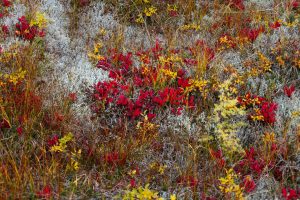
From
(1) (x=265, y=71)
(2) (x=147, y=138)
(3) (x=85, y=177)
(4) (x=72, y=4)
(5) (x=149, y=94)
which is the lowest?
(3) (x=85, y=177)

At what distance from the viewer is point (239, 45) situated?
6.06 meters

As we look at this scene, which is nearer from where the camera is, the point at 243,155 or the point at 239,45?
the point at 243,155

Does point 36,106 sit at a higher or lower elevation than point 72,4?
lower

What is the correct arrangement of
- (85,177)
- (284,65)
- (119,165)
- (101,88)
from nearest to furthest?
(85,177) → (119,165) → (101,88) → (284,65)

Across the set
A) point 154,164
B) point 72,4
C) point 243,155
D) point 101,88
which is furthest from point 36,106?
point 72,4

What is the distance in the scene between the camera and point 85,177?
3.64m

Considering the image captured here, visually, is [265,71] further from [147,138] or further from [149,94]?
[147,138]

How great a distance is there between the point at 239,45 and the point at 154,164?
3170mm

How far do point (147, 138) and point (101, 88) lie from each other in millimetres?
1056

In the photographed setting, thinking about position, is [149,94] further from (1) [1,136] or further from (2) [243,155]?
(1) [1,136]

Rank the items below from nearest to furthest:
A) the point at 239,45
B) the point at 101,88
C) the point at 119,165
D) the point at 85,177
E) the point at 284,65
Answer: the point at 85,177 < the point at 119,165 < the point at 101,88 < the point at 284,65 < the point at 239,45

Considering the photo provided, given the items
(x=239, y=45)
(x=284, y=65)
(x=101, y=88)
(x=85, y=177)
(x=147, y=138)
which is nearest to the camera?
(x=85, y=177)

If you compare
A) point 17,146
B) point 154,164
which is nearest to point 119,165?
point 154,164

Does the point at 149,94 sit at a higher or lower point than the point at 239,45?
lower
